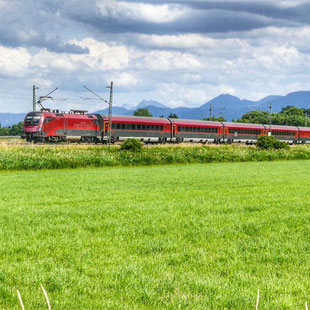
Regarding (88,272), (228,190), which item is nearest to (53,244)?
(88,272)

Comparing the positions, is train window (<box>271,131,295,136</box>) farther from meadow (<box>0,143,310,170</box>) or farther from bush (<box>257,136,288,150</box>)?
meadow (<box>0,143,310,170</box>)

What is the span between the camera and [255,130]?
70.2 m

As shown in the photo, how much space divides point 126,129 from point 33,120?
1198cm

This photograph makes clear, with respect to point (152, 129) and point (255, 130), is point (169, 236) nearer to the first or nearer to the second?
point (152, 129)

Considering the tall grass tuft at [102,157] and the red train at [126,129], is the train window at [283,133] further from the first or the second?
the tall grass tuft at [102,157]

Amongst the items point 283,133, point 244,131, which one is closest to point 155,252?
point 244,131

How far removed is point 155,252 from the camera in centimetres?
809

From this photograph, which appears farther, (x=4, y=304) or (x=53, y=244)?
(x=53, y=244)

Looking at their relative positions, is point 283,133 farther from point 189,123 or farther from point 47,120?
point 47,120

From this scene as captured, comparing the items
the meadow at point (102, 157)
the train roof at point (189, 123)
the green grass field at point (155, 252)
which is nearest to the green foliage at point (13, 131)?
the train roof at point (189, 123)

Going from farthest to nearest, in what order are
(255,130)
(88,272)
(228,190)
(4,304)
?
(255,130) < (228,190) < (88,272) < (4,304)

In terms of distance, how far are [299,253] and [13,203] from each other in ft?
30.5

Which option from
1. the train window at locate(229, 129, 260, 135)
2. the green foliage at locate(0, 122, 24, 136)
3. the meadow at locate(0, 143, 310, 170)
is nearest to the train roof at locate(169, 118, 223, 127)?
the train window at locate(229, 129, 260, 135)

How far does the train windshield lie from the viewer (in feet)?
160
